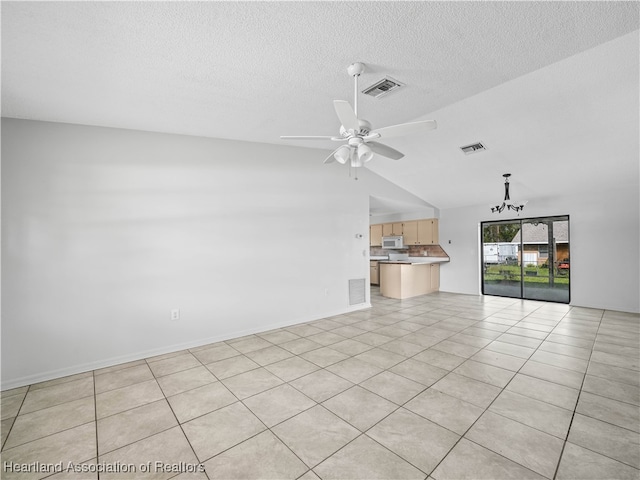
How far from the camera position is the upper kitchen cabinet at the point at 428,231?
7793 millimetres

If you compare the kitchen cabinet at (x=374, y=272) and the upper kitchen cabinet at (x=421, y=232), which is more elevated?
the upper kitchen cabinet at (x=421, y=232)

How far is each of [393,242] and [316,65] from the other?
6.65m

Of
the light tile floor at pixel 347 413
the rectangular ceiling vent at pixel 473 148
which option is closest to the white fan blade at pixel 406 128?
the light tile floor at pixel 347 413

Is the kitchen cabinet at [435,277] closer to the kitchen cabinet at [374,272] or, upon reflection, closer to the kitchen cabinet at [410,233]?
the kitchen cabinet at [410,233]

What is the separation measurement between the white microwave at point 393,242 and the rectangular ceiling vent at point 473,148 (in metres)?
3.95

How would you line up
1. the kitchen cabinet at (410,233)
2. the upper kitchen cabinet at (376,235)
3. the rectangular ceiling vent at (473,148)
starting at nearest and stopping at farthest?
the rectangular ceiling vent at (473,148) < the kitchen cabinet at (410,233) < the upper kitchen cabinet at (376,235)

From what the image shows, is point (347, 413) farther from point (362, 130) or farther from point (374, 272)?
point (374, 272)

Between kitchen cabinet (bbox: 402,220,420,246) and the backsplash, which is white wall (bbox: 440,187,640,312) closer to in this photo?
the backsplash

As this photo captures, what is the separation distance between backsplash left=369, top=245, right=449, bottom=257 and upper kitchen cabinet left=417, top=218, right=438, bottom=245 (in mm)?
288

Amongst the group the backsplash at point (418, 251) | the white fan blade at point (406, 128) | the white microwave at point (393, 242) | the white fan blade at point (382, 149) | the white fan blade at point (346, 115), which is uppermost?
the white fan blade at point (346, 115)

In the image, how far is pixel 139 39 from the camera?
1.92 metres

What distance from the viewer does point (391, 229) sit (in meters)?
8.59

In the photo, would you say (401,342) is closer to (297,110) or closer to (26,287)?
(297,110)

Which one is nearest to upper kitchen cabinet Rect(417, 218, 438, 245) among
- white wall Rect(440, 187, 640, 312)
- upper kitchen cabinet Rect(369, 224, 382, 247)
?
upper kitchen cabinet Rect(369, 224, 382, 247)
